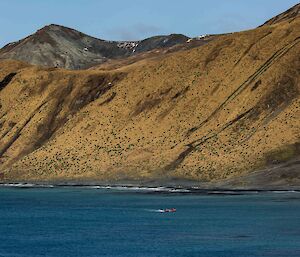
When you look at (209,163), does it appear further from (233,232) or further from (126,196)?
(233,232)

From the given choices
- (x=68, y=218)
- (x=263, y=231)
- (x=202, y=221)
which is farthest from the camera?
(x=68, y=218)

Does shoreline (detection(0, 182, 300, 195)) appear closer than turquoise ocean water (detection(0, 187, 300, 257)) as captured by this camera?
No

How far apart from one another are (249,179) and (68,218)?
54.6m

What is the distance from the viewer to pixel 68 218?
407ft

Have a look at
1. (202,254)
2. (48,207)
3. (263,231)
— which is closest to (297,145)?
(48,207)

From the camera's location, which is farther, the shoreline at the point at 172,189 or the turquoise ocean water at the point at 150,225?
the shoreline at the point at 172,189

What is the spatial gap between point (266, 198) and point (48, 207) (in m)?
37.1

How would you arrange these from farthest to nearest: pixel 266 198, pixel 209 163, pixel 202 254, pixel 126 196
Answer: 1. pixel 209 163
2. pixel 126 196
3. pixel 266 198
4. pixel 202 254

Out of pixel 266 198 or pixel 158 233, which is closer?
pixel 158 233

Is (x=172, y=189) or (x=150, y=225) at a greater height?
(x=172, y=189)

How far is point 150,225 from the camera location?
112 m

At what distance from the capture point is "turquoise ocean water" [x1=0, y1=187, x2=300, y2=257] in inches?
Answer: 3450

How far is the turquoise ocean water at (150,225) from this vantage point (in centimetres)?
8762

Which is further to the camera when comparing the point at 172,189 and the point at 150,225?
the point at 172,189
